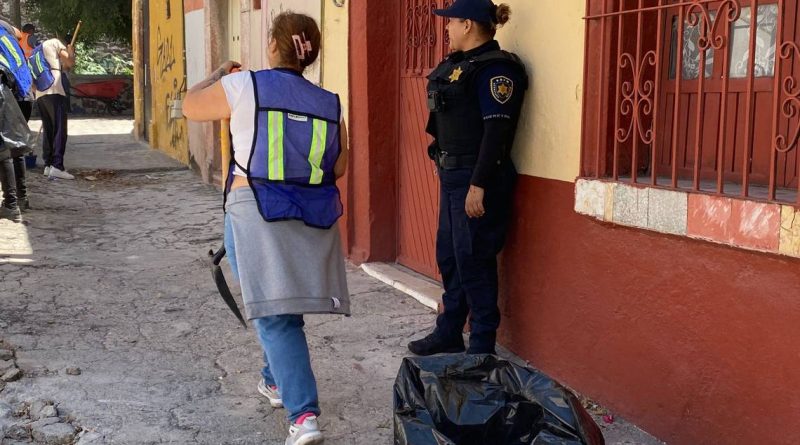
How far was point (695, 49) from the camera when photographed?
3.69 m

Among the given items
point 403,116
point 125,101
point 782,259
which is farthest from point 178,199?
point 125,101

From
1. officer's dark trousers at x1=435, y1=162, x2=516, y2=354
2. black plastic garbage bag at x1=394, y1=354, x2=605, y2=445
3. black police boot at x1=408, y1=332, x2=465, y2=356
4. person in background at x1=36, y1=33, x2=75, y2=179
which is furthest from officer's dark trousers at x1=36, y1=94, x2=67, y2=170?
black plastic garbage bag at x1=394, y1=354, x2=605, y2=445

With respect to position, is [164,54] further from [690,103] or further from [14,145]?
[690,103]

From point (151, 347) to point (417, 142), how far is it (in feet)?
7.05

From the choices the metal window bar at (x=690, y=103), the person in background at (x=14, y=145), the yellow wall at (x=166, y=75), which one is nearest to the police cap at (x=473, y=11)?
the metal window bar at (x=690, y=103)

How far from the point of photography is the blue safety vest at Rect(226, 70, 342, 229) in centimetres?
337

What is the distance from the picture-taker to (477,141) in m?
4.26

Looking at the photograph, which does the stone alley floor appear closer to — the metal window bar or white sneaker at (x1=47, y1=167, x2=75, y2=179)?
the metal window bar

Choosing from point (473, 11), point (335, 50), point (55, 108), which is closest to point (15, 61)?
point (55, 108)

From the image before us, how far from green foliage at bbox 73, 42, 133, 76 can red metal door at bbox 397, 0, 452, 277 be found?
2400cm

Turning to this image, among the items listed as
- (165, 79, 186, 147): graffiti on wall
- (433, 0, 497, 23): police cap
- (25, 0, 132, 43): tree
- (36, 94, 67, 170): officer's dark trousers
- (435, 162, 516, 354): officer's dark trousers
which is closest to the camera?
(433, 0, 497, 23): police cap

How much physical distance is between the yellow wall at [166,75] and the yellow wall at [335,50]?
6271 millimetres

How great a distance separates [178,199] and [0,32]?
2.47 meters

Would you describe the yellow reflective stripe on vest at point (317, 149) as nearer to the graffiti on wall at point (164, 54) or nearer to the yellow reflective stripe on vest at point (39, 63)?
the yellow reflective stripe on vest at point (39, 63)
